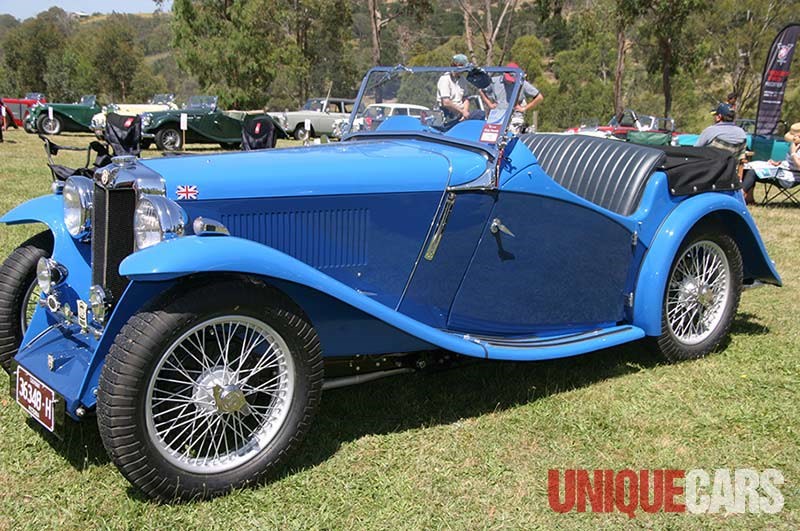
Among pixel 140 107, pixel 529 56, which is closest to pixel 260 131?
pixel 140 107

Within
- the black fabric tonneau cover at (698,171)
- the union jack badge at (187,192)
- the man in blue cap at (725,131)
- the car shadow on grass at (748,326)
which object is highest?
the man in blue cap at (725,131)

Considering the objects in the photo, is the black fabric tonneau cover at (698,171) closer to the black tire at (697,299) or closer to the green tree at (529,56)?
the black tire at (697,299)

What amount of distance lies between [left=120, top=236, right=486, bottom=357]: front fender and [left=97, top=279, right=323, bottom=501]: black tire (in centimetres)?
10

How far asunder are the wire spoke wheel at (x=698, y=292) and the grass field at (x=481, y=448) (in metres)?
0.24

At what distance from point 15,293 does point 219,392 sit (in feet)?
5.28

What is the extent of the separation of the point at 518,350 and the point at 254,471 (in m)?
1.51

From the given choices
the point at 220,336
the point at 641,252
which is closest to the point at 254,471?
the point at 220,336

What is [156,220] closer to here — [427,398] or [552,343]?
[427,398]

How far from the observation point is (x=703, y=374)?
175 inches

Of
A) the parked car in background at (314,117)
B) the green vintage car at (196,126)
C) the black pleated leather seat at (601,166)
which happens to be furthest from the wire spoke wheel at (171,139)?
the black pleated leather seat at (601,166)

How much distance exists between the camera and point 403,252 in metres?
3.53

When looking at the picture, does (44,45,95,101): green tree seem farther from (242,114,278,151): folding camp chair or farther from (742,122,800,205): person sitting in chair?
(742,122,800,205): person sitting in chair

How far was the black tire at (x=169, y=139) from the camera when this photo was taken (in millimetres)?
19391

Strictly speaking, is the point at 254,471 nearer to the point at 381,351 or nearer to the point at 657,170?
the point at 381,351
